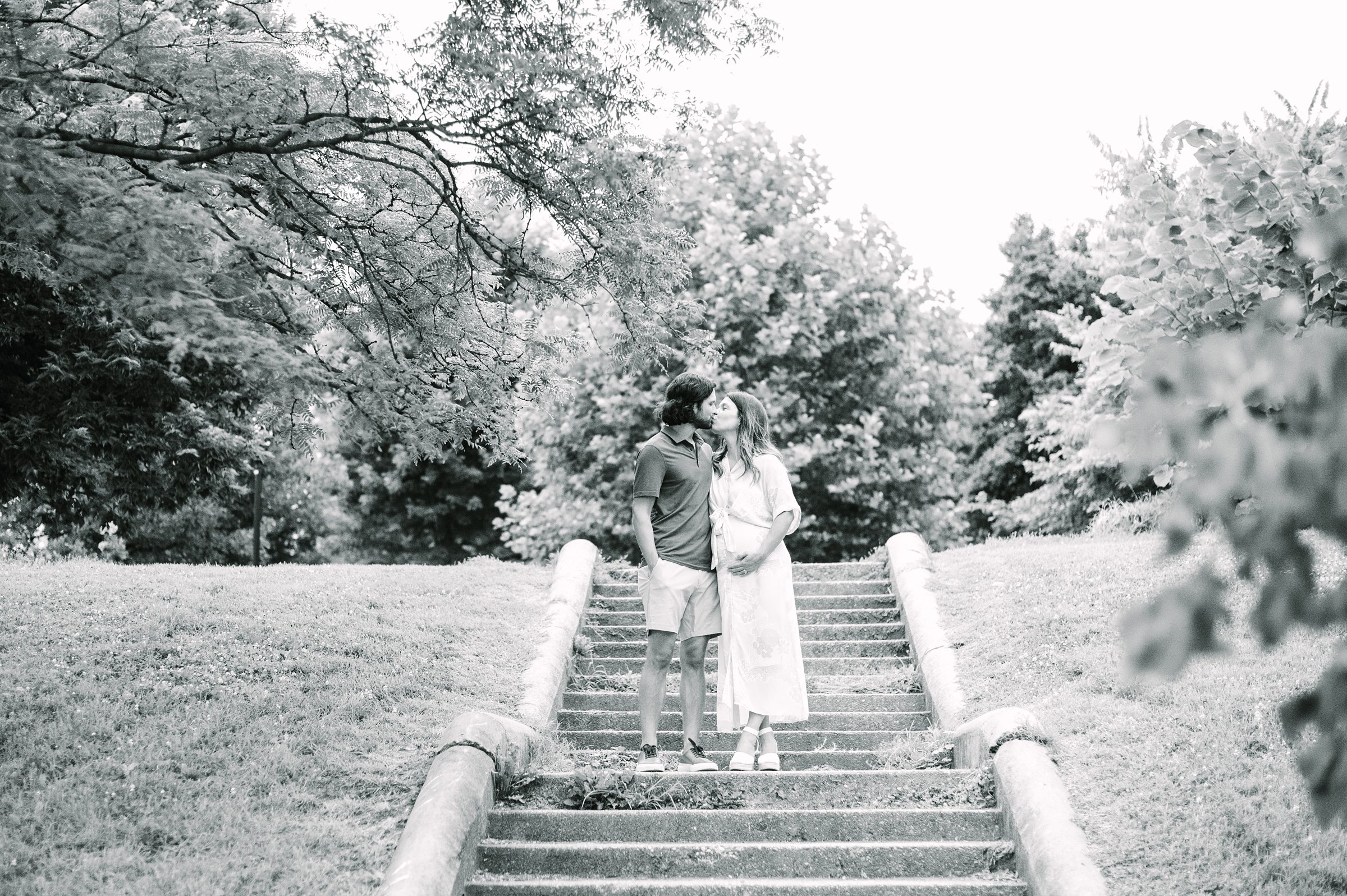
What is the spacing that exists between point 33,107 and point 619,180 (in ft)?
10.9

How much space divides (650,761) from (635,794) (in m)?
0.36

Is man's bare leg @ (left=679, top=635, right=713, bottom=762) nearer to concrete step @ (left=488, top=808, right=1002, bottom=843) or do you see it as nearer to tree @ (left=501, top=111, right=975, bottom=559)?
concrete step @ (left=488, top=808, right=1002, bottom=843)

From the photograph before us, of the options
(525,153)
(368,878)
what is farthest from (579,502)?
(368,878)

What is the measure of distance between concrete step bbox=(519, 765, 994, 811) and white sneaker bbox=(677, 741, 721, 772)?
113mm

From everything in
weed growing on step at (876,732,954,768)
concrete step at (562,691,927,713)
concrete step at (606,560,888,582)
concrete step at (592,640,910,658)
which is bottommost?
weed growing on step at (876,732,954,768)

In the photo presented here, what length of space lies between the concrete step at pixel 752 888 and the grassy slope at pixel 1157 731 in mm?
576

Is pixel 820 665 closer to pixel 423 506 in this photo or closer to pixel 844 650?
pixel 844 650

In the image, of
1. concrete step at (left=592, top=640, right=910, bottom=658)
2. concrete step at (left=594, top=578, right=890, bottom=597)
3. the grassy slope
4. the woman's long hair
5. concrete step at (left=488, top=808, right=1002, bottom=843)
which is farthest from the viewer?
concrete step at (left=594, top=578, right=890, bottom=597)

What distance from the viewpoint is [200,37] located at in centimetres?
696

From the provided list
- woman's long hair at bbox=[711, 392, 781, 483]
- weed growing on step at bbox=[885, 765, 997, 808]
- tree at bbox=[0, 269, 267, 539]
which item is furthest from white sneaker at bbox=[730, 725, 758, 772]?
tree at bbox=[0, 269, 267, 539]

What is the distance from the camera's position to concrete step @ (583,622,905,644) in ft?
33.1

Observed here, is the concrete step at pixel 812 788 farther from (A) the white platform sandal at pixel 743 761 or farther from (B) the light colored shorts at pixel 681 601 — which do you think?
(B) the light colored shorts at pixel 681 601

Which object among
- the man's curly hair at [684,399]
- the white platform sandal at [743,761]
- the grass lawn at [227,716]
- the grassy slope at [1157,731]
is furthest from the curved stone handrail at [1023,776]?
the grass lawn at [227,716]

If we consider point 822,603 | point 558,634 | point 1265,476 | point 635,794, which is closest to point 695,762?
point 635,794
